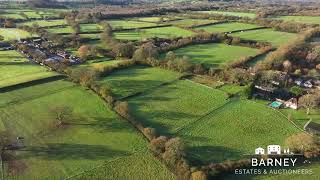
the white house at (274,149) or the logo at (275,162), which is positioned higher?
the white house at (274,149)

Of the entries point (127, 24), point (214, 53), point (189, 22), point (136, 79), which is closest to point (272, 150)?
point (136, 79)

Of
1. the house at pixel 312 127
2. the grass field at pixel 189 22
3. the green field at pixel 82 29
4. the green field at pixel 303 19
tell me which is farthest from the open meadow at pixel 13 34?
the green field at pixel 303 19

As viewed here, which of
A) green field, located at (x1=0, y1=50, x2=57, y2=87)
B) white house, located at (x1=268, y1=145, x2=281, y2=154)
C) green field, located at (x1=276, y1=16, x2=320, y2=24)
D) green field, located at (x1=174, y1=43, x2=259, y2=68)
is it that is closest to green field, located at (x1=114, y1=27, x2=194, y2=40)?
green field, located at (x1=174, y1=43, x2=259, y2=68)

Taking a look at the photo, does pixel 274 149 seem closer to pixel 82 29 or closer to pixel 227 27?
pixel 82 29

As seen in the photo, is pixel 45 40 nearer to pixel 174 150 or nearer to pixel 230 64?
pixel 230 64

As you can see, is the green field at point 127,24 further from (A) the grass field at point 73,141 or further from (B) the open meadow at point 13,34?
(A) the grass field at point 73,141
